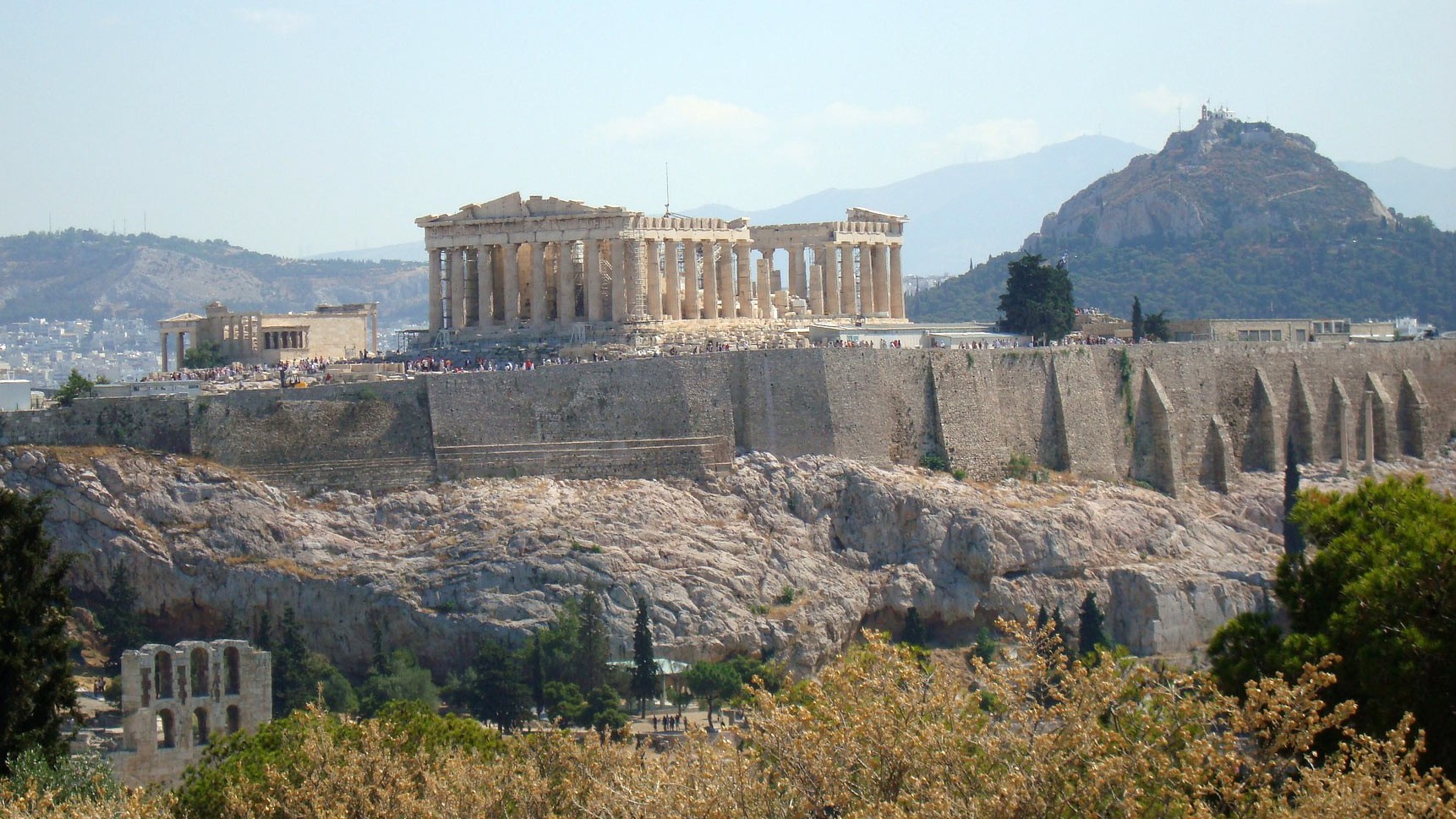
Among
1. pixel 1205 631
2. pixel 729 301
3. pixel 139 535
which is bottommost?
pixel 1205 631

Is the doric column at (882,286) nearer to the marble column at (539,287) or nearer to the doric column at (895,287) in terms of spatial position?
the doric column at (895,287)

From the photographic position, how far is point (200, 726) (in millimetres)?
51406

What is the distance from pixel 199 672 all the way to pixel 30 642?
11.2 metres

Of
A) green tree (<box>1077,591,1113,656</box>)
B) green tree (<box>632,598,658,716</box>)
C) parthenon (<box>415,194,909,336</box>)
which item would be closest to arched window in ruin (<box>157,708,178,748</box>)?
green tree (<box>632,598,658,716</box>)

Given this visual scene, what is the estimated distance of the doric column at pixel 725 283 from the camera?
2815 inches

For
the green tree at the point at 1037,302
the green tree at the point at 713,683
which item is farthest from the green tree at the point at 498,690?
the green tree at the point at 1037,302

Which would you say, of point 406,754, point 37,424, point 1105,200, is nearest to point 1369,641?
point 406,754

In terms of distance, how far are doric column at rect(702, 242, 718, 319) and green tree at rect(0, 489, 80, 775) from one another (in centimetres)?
3053

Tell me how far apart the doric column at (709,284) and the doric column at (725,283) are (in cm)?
34

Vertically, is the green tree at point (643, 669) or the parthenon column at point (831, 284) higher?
the parthenon column at point (831, 284)

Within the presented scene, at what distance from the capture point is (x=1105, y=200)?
15025 centimetres

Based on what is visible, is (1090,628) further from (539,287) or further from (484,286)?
(484,286)

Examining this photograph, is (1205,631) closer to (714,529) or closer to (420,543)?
(714,529)

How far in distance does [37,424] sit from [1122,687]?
3919 cm
